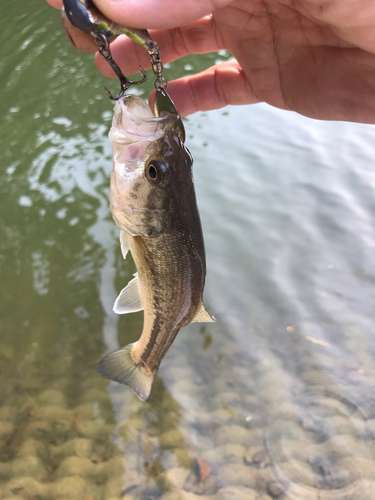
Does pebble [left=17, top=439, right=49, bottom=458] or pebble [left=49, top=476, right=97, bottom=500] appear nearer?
pebble [left=49, top=476, right=97, bottom=500]

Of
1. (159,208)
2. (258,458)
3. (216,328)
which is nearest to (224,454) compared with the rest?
(258,458)

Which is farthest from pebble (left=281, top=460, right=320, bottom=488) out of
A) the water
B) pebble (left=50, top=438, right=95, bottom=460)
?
pebble (left=50, top=438, right=95, bottom=460)

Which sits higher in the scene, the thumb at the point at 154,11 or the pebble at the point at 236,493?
the thumb at the point at 154,11

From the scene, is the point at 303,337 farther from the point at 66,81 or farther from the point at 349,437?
the point at 66,81

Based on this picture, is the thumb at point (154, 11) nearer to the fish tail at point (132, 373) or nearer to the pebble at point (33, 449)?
the fish tail at point (132, 373)

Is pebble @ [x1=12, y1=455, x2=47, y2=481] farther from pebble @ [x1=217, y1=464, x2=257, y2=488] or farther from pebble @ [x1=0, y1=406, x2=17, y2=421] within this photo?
pebble @ [x1=217, y1=464, x2=257, y2=488]

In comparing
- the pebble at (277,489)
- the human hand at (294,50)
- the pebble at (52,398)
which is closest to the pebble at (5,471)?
the pebble at (52,398)
